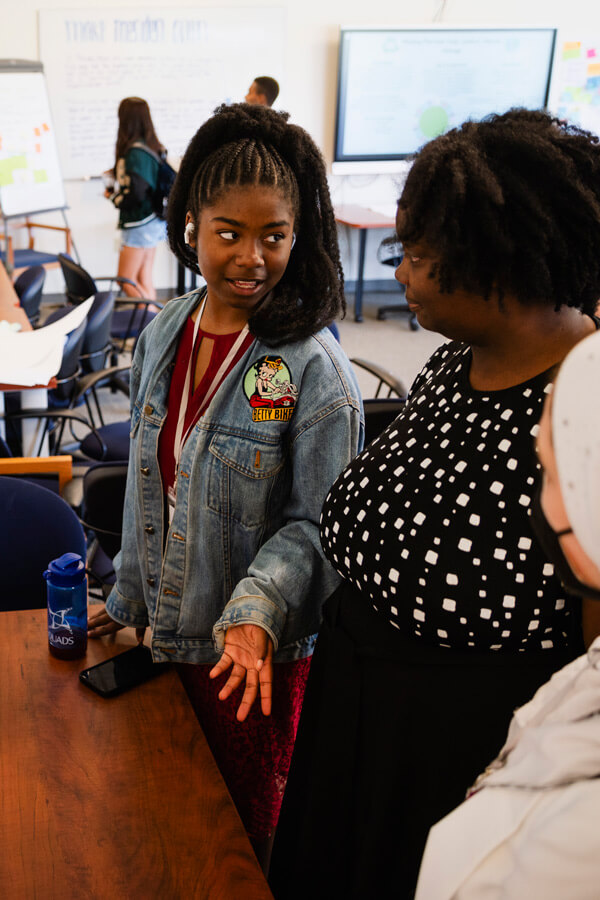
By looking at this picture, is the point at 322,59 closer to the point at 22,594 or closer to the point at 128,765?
the point at 22,594

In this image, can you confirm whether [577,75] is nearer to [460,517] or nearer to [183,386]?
[183,386]

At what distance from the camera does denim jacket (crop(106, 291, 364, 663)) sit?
1.16 meters

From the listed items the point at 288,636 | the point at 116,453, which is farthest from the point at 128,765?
the point at 116,453

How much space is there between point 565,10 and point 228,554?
7.52 m

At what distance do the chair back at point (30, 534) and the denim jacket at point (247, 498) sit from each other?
325 mm

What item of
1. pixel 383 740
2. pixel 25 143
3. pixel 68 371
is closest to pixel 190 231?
pixel 383 740

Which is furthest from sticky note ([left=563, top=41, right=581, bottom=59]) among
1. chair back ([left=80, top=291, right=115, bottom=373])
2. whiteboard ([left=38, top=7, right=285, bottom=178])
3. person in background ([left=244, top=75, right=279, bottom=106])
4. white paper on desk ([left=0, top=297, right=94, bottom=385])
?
white paper on desk ([left=0, top=297, right=94, bottom=385])

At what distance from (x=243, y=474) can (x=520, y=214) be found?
55 cm

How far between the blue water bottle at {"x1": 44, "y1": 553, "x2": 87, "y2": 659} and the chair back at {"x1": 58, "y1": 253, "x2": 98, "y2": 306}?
2.61 meters

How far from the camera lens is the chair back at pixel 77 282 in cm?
367

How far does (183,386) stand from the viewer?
1300mm

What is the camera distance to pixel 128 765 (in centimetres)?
104

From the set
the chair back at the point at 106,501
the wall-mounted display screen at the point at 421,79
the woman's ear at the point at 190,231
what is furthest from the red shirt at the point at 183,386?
the wall-mounted display screen at the point at 421,79

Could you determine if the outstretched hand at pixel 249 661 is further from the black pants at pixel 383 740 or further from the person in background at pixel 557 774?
the person in background at pixel 557 774
